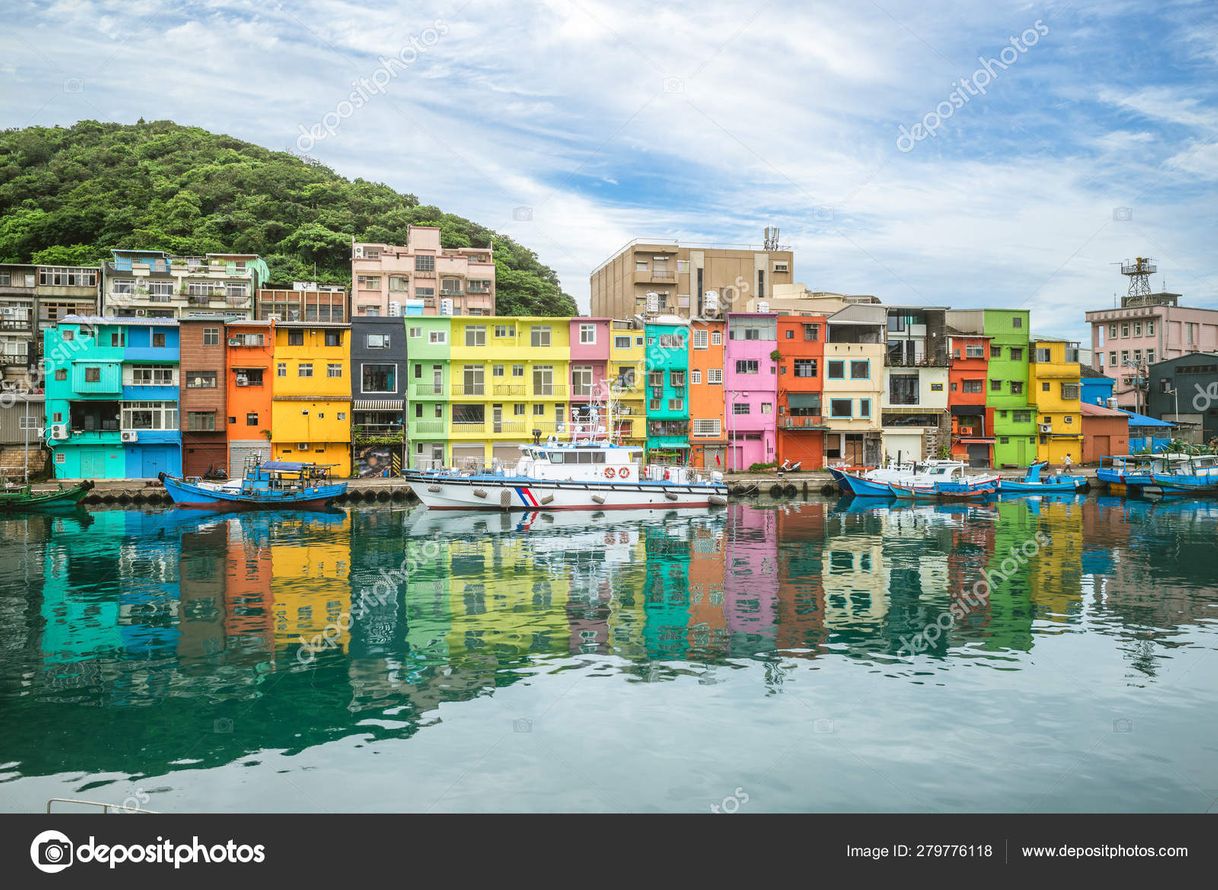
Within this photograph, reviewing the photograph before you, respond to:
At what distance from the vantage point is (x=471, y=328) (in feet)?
193

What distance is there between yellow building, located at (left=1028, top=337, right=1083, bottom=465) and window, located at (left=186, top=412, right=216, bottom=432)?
5552 centimetres

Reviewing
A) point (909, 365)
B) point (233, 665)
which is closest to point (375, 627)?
point (233, 665)

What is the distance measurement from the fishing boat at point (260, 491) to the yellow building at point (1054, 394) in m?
49.3

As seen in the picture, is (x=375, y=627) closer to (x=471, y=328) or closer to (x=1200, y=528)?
(x=1200, y=528)

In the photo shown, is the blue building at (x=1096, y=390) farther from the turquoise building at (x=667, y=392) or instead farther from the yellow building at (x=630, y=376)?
the yellow building at (x=630, y=376)

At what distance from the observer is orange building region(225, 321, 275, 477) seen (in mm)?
54938

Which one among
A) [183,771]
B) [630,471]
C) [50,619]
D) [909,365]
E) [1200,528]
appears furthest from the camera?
[909,365]
